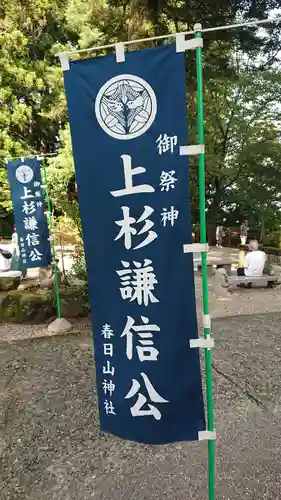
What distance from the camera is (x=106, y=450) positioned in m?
3.26

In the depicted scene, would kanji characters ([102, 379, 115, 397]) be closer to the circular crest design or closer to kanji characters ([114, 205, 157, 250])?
kanji characters ([114, 205, 157, 250])

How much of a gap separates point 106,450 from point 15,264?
6.34m

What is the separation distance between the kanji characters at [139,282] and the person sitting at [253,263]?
673cm

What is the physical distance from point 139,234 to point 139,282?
0.89 ft

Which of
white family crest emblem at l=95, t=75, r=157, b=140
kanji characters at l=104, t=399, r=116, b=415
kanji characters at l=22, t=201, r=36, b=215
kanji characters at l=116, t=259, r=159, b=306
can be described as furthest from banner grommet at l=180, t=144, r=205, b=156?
kanji characters at l=22, t=201, r=36, b=215

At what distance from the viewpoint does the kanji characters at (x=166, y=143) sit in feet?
6.39

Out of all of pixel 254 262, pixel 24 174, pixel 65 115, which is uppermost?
pixel 65 115

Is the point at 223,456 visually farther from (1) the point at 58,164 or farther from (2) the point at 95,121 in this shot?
(1) the point at 58,164

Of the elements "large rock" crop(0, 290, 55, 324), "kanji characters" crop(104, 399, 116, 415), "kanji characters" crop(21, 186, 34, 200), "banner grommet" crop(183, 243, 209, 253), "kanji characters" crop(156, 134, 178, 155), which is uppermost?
"kanji characters" crop(21, 186, 34, 200)

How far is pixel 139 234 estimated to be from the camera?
205 cm

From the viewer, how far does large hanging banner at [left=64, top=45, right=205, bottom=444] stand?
1.94 m

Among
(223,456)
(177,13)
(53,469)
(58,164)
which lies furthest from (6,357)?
(58,164)

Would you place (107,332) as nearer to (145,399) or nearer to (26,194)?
(145,399)

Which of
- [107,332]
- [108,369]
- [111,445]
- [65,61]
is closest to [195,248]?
[107,332]
